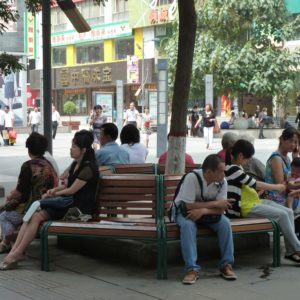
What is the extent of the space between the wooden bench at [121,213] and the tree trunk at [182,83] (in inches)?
50.5

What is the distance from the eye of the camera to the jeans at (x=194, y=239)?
5.62 metres

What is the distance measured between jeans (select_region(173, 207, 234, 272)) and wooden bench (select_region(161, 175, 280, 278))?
0.29ft

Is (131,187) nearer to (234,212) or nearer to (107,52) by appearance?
(234,212)

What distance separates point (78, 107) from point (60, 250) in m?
54.5

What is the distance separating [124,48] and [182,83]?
4971cm

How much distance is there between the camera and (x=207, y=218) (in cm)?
579

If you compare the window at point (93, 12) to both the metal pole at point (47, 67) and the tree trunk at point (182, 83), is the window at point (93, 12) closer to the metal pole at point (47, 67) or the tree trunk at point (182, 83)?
the metal pole at point (47, 67)

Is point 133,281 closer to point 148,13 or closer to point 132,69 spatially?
point 132,69

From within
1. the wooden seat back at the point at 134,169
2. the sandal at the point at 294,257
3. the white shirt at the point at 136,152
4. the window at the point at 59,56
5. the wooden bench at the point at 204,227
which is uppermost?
the window at the point at 59,56

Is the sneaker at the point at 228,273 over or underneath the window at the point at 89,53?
underneath

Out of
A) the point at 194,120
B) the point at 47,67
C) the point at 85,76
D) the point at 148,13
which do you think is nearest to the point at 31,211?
the point at 47,67

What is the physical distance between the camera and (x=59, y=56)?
2498 inches

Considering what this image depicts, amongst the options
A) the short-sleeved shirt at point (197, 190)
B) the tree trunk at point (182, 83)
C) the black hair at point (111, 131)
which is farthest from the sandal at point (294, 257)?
the black hair at point (111, 131)

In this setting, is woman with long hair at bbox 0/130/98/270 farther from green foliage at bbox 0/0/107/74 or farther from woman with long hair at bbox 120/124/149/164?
green foliage at bbox 0/0/107/74
